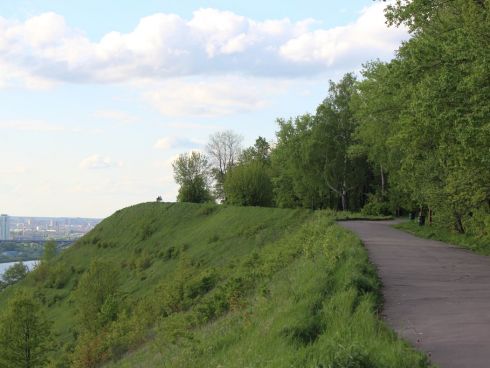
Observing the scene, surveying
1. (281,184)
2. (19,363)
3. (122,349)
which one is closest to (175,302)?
(122,349)

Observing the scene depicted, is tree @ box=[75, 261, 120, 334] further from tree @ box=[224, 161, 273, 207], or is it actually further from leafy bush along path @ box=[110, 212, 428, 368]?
leafy bush along path @ box=[110, 212, 428, 368]

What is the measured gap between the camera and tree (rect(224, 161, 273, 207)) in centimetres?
6769

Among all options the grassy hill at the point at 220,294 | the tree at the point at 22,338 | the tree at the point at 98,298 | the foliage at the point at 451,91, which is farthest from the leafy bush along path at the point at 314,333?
the tree at the point at 98,298

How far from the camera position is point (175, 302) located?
28.7 metres

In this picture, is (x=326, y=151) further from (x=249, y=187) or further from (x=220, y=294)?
(x=220, y=294)

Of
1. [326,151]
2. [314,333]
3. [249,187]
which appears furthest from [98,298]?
[314,333]

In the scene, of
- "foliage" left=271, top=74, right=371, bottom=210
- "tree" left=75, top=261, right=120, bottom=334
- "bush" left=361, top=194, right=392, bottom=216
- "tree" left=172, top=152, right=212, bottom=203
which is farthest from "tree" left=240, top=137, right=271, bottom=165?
"tree" left=75, top=261, right=120, bottom=334

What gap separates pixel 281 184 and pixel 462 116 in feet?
178

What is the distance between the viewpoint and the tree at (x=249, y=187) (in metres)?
67.7

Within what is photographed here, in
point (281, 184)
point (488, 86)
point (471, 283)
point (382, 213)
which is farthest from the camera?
point (281, 184)

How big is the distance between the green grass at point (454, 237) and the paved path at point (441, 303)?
368 centimetres

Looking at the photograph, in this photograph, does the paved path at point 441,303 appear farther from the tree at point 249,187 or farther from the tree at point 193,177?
the tree at point 193,177

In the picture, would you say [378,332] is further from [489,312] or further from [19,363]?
[19,363]

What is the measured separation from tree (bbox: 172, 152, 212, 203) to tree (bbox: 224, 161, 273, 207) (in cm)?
1385
